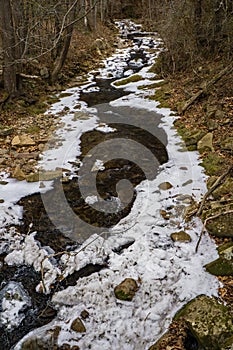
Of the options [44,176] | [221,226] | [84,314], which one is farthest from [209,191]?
[44,176]

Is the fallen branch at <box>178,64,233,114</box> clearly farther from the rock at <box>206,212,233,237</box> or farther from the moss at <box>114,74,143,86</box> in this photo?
the rock at <box>206,212,233,237</box>

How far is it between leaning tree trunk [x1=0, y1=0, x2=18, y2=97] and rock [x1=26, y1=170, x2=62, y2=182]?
4160mm

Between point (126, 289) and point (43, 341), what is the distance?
1.17 m

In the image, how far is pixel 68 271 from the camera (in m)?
4.71

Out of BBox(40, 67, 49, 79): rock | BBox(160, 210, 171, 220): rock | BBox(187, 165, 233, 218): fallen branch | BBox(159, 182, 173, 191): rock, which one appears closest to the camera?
BBox(187, 165, 233, 218): fallen branch

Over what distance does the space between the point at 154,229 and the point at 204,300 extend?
1.61 m

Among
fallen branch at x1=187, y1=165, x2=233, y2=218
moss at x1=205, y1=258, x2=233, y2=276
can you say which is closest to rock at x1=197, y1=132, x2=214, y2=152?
fallen branch at x1=187, y1=165, x2=233, y2=218

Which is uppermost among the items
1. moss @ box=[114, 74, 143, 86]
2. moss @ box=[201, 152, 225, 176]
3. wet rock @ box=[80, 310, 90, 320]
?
moss @ box=[201, 152, 225, 176]

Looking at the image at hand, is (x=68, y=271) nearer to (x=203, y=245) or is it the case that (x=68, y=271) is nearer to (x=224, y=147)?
(x=203, y=245)

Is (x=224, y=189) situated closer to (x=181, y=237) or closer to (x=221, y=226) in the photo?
(x=221, y=226)

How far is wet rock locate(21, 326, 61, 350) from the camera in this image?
12.2 ft

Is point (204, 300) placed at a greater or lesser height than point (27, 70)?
→ lesser

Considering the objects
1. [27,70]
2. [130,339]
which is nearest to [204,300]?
[130,339]

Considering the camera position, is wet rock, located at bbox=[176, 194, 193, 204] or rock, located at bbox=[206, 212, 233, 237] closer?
rock, located at bbox=[206, 212, 233, 237]
